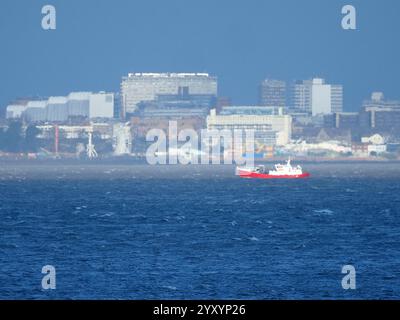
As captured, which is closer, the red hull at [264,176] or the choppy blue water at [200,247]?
the choppy blue water at [200,247]

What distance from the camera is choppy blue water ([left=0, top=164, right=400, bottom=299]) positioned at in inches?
1045

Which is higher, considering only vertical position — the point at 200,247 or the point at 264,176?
the point at 200,247

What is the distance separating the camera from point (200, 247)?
38.4 m

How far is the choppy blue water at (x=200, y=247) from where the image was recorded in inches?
1045

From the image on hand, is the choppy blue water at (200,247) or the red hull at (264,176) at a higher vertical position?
the choppy blue water at (200,247)

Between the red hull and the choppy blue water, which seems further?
the red hull

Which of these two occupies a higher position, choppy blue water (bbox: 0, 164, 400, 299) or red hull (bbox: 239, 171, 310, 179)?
choppy blue water (bbox: 0, 164, 400, 299)

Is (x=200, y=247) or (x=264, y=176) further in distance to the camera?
(x=264, y=176)

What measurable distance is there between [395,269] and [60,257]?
10062 millimetres

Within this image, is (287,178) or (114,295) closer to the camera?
(114,295)

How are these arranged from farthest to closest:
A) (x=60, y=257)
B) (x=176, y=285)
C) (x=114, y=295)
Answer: (x=60, y=257) < (x=176, y=285) < (x=114, y=295)

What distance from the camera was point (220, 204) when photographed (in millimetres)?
68625
